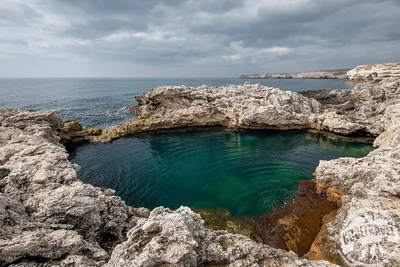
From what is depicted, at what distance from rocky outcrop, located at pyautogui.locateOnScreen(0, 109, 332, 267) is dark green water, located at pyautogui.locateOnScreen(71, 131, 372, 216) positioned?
9.72 m

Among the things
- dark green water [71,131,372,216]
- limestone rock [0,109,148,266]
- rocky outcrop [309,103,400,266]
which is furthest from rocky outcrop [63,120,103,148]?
rocky outcrop [309,103,400,266]

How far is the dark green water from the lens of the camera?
22.8m

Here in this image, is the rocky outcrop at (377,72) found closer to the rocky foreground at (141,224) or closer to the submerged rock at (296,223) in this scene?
the submerged rock at (296,223)

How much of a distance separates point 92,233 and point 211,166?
19.9 m

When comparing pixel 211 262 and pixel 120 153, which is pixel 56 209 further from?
pixel 120 153

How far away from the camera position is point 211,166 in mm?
30172

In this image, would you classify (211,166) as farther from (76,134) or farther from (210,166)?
(76,134)

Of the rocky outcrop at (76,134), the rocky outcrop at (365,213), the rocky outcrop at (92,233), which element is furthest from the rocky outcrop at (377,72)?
the rocky outcrop at (92,233)

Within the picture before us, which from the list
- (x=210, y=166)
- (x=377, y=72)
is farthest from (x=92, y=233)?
(x=377, y=72)

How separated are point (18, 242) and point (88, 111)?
66.6 metres

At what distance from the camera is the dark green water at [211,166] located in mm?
22781

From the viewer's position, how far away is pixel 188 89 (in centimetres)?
4778

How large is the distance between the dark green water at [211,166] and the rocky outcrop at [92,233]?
9.72 m

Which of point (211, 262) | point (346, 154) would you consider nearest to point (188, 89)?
point (346, 154)
